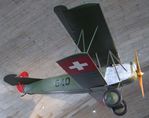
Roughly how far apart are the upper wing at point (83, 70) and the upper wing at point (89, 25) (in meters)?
0.73

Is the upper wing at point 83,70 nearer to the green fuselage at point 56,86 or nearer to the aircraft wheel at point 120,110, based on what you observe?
the green fuselage at point 56,86

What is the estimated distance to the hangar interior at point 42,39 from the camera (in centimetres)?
Answer: 778

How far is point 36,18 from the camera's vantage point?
7.94 meters

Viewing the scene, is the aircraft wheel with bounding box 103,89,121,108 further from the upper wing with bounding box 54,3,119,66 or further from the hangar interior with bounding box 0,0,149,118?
the hangar interior with bounding box 0,0,149,118

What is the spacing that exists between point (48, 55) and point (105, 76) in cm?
253

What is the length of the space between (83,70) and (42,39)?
Answer: 8.07ft

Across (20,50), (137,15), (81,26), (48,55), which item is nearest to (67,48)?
(48,55)

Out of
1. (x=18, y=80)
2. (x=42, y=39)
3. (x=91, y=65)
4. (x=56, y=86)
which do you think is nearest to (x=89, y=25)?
(x=91, y=65)

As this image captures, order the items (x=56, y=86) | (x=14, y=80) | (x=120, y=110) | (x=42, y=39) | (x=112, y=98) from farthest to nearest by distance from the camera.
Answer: (x=42, y=39)
(x=14, y=80)
(x=120, y=110)
(x=56, y=86)
(x=112, y=98)

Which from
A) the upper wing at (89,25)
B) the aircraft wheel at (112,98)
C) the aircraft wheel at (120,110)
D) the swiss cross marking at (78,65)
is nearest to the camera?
the upper wing at (89,25)

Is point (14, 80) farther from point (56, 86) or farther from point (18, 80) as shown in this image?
point (56, 86)

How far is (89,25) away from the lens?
6.57 metres

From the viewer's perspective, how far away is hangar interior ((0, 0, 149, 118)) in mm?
7777

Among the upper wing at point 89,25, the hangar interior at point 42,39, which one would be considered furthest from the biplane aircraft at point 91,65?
the hangar interior at point 42,39
